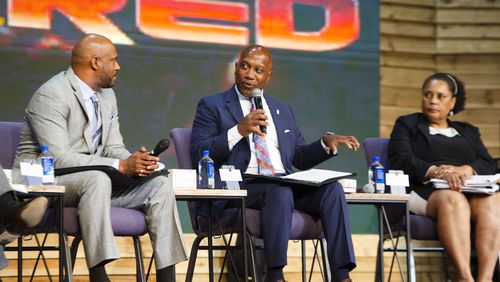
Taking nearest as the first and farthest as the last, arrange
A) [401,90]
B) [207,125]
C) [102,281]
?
1. [102,281]
2. [207,125]
3. [401,90]

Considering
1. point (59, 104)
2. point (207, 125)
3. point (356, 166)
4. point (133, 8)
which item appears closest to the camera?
point (59, 104)

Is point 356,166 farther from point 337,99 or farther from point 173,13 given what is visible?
point 173,13

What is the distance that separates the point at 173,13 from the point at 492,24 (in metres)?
2.67

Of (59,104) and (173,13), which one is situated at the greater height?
(173,13)

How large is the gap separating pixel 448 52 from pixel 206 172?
320cm

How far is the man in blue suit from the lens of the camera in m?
4.00

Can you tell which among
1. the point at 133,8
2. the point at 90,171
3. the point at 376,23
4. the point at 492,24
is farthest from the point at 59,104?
the point at 492,24

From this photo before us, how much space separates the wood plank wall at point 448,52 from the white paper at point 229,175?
9.16ft

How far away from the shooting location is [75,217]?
3.72m

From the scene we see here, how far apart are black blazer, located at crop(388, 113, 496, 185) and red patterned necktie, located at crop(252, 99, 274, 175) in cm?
87

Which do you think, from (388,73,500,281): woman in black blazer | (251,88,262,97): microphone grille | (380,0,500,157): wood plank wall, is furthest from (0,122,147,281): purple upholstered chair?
(380,0,500,157): wood plank wall

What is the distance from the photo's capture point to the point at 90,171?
3725 mm

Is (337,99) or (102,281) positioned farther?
(337,99)

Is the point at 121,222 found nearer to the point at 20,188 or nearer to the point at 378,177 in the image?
the point at 20,188
